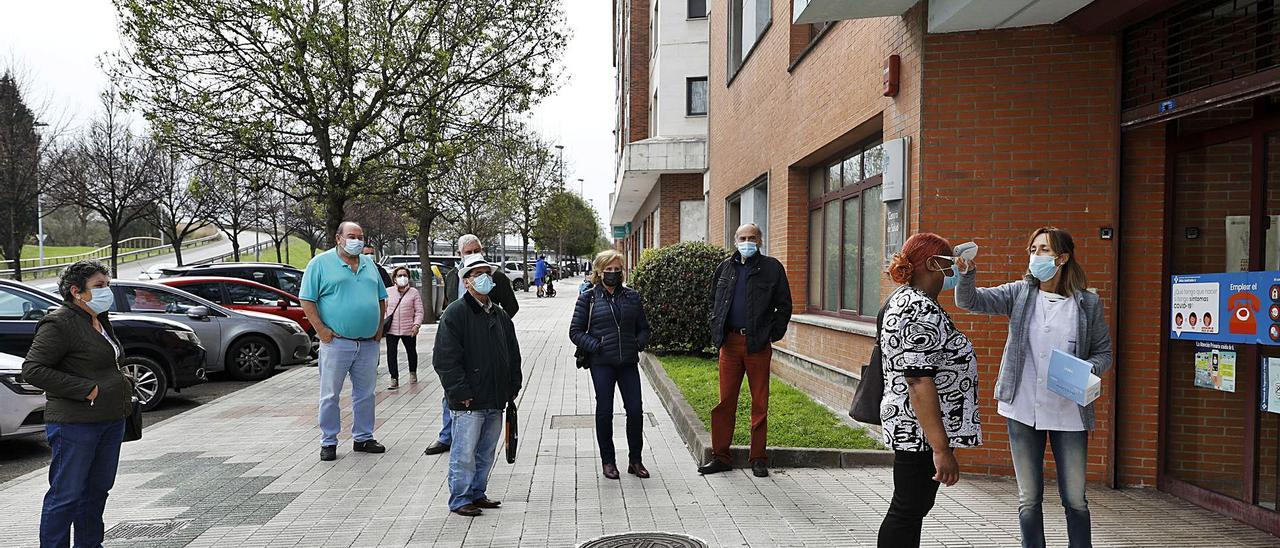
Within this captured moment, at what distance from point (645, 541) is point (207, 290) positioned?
1242 cm

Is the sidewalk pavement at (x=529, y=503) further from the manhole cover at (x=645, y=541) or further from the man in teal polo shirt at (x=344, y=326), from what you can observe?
the man in teal polo shirt at (x=344, y=326)

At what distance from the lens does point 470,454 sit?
5.46m

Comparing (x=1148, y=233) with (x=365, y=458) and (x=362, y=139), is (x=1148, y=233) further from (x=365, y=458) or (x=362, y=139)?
(x=362, y=139)

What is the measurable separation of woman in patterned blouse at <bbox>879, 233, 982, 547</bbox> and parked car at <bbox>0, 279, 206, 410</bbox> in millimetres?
9046

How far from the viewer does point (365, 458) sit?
7309 millimetres

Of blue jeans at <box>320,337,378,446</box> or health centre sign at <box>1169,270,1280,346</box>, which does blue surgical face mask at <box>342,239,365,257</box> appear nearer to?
blue jeans at <box>320,337,378,446</box>

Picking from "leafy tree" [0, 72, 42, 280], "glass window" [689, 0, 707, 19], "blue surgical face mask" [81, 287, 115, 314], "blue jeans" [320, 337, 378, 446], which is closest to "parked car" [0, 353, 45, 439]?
"blue jeans" [320, 337, 378, 446]

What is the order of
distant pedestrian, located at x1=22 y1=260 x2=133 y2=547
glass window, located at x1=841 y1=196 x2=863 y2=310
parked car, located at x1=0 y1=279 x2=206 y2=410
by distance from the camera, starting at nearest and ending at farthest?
1. distant pedestrian, located at x1=22 y1=260 x2=133 y2=547
2. glass window, located at x1=841 y1=196 x2=863 y2=310
3. parked car, located at x1=0 y1=279 x2=206 y2=410

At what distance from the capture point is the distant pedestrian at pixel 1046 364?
4.07m

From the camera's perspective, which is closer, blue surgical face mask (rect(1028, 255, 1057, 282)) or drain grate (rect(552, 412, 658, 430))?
blue surgical face mask (rect(1028, 255, 1057, 282))

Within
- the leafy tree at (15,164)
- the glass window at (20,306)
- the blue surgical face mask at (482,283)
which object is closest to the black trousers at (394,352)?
the glass window at (20,306)

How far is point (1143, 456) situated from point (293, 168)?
1568cm

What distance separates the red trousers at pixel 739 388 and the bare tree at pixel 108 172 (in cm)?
2799

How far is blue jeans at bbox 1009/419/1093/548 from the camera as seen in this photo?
407cm
